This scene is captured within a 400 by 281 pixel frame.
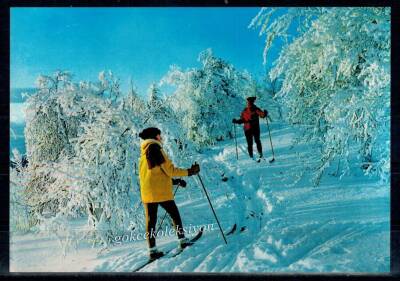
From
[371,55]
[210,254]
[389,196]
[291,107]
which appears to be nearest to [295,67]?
[291,107]

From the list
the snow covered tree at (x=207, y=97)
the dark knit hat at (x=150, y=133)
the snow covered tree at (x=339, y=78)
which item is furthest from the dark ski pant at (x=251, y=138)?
the dark knit hat at (x=150, y=133)

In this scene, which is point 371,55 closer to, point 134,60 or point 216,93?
point 216,93

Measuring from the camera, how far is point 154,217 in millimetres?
4711

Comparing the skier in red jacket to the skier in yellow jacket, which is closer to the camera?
the skier in yellow jacket

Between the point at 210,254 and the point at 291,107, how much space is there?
1489 millimetres

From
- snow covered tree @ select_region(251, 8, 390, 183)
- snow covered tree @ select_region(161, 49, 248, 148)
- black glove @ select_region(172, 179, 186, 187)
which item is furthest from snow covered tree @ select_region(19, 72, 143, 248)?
snow covered tree @ select_region(251, 8, 390, 183)

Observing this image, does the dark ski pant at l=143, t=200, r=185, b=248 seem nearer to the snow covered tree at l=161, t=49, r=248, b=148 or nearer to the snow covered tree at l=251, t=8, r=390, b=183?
the snow covered tree at l=161, t=49, r=248, b=148

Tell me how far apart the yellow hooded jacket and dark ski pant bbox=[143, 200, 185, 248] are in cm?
4

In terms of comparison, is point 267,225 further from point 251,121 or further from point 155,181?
point 155,181

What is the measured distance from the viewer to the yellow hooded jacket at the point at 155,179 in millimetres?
4633

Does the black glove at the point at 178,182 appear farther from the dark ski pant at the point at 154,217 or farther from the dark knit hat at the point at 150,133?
the dark knit hat at the point at 150,133

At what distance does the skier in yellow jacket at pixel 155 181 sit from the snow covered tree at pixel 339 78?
115 centimetres

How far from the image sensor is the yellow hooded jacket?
4.63m
